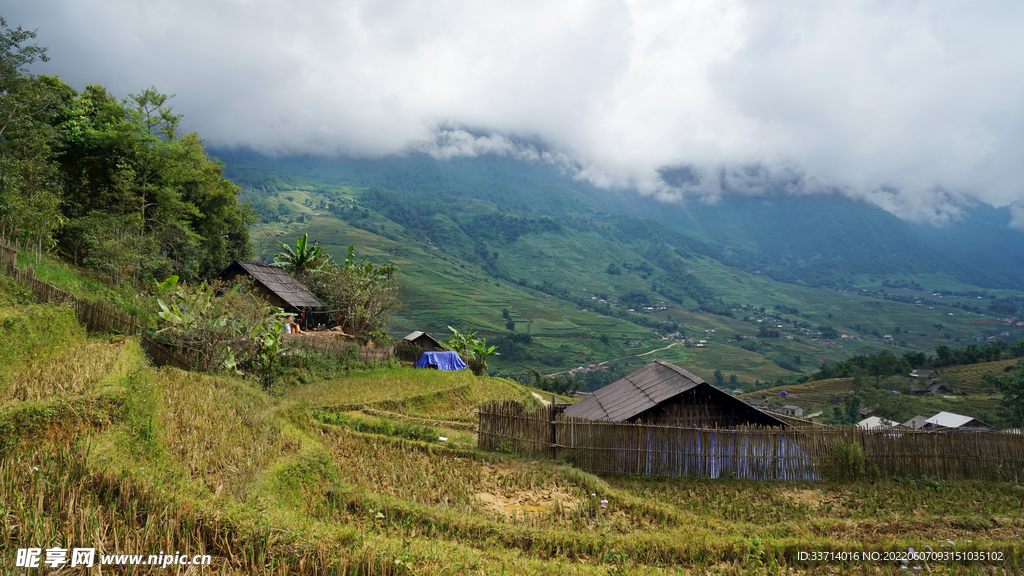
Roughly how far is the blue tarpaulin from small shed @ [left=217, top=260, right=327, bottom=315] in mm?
6407

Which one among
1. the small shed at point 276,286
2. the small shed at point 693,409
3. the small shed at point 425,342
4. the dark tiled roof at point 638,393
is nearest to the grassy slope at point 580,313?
the small shed at point 425,342

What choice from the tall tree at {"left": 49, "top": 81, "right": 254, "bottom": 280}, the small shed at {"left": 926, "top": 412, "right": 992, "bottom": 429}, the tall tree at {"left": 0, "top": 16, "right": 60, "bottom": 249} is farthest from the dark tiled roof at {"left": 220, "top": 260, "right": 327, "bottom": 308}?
the small shed at {"left": 926, "top": 412, "right": 992, "bottom": 429}

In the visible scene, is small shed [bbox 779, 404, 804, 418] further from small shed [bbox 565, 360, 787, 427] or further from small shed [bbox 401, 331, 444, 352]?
small shed [bbox 565, 360, 787, 427]

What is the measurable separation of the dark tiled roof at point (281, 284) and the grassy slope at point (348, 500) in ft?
44.8

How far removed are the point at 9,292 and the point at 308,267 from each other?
18.1 m

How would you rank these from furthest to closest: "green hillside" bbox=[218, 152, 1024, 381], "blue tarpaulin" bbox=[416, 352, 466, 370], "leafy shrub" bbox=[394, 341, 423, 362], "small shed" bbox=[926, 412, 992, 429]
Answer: "green hillside" bbox=[218, 152, 1024, 381], "small shed" bbox=[926, 412, 992, 429], "leafy shrub" bbox=[394, 341, 423, 362], "blue tarpaulin" bbox=[416, 352, 466, 370]

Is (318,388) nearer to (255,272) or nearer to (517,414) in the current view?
(517,414)

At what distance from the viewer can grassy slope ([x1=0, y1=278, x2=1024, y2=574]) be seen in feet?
15.5

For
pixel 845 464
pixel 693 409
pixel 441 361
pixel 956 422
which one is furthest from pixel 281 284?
pixel 956 422

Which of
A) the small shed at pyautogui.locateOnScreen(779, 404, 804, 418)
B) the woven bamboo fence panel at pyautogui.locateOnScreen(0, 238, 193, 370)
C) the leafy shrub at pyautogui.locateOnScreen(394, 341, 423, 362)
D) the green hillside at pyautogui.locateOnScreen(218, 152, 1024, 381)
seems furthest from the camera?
the green hillside at pyautogui.locateOnScreen(218, 152, 1024, 381)

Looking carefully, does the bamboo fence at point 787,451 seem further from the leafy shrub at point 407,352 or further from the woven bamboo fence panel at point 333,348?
the leafy shrub at point 407,352

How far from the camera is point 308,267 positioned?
3031cm

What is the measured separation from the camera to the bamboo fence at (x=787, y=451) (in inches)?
425

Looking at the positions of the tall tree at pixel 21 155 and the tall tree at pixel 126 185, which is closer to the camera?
the tall tree at pixel 21 155
